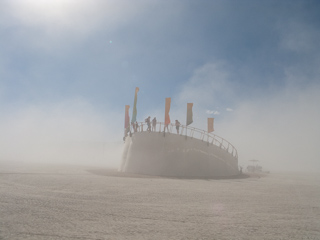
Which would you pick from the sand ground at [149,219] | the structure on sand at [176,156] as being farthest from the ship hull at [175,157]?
the sand ground at [149,219]

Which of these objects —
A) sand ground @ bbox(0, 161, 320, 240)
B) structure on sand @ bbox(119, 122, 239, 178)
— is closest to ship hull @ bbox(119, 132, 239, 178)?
structure on sand @ bbox(119, 122, 239, 178)

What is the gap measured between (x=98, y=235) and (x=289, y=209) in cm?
554

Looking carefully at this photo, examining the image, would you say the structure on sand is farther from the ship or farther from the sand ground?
the sand ground

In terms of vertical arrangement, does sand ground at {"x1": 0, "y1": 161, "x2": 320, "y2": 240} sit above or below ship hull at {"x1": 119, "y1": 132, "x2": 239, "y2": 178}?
below

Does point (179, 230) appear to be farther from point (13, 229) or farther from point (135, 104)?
point (135, 104)

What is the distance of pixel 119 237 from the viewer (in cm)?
352

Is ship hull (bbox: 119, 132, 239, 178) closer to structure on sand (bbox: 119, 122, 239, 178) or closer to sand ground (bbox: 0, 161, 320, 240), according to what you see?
structure on sand (bbox: 119, 122, 239, 178)

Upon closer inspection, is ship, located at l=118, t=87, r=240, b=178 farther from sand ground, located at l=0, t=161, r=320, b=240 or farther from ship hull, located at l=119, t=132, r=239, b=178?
sand ground, located at l=0, t=161, r=320, b=240

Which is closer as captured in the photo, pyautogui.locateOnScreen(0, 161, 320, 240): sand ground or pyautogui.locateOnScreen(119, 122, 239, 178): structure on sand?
pyautogui.locateOnScreen(0, 161, 320, 240): sand ground

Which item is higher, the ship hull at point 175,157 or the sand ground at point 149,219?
the ship hull at point 175,157

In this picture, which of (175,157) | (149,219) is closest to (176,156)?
(175,157)

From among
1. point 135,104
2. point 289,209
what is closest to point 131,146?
point 135,104

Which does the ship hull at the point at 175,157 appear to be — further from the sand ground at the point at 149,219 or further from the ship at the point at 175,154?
the sand ground at the point at 149,219

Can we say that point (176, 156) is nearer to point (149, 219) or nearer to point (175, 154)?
point (175, 154)
